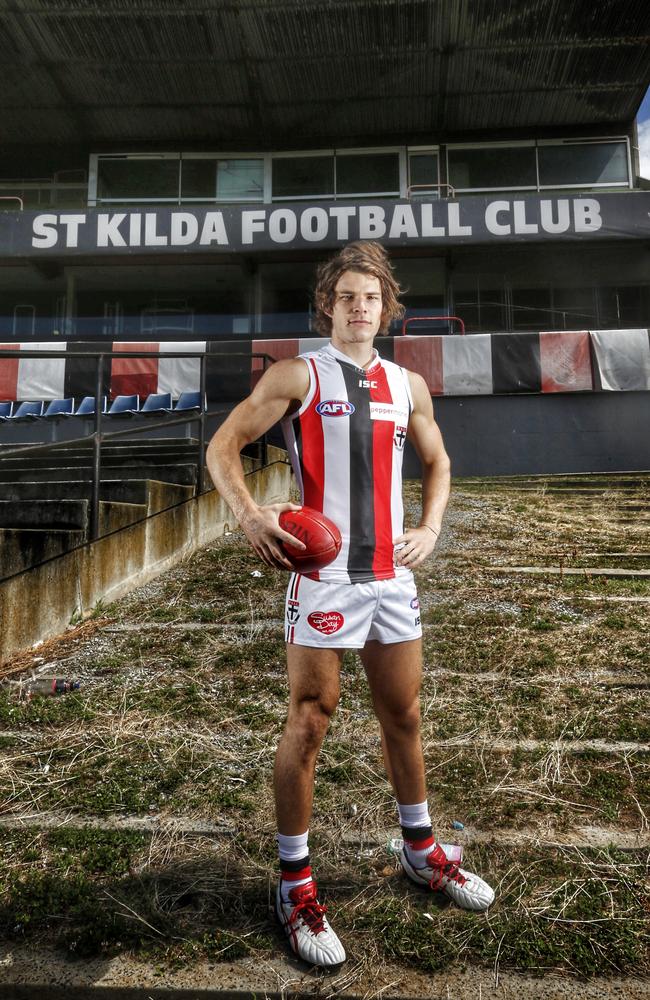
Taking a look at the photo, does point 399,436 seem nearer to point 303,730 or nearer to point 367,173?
point 303,730

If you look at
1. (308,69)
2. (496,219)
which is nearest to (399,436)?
(496,219)

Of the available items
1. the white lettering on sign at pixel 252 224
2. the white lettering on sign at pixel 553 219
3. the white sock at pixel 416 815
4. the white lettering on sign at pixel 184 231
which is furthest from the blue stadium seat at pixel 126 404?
the white sock at pixel 416 815

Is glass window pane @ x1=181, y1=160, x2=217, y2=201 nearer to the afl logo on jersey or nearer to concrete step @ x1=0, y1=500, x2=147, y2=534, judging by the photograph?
concrete step @ x1=0, y1=500, x2=147, y2=534

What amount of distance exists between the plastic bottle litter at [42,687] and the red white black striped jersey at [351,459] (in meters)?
1.99

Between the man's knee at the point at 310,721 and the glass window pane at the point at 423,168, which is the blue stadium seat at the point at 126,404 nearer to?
the glass window pane at the point at 423,168

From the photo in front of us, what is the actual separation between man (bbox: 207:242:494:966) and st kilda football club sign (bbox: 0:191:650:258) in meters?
12.3

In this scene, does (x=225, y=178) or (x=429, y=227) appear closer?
(x=429, y=227)

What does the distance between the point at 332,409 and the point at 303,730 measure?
0.90m

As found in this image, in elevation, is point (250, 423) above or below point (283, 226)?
below

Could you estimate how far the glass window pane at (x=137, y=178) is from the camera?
16.4m

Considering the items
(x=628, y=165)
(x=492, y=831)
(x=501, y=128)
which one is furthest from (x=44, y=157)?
(x=492, y=831)

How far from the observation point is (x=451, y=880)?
184 cm

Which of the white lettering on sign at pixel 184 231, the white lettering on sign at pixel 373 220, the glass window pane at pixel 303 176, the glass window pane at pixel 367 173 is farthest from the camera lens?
the glass window pane at pixel 303 176

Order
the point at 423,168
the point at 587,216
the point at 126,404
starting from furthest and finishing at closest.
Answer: the point at 423,168, the point at 587,216, the point at 126,404
